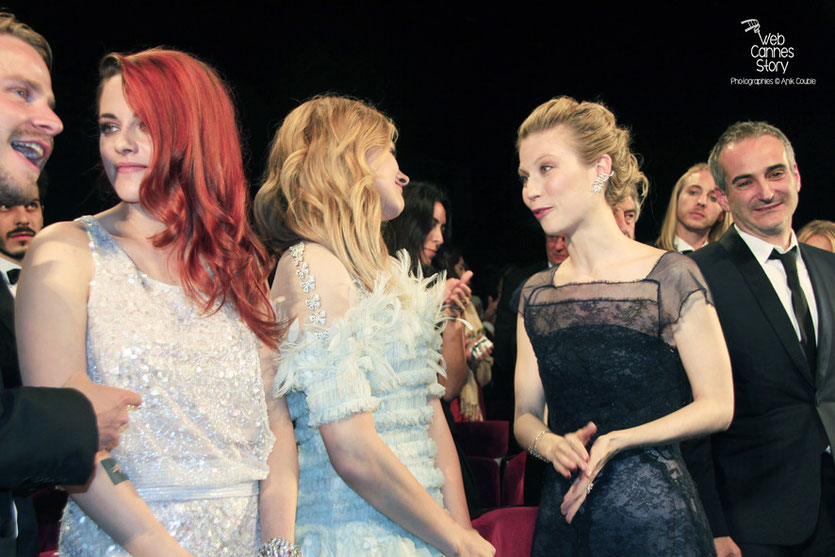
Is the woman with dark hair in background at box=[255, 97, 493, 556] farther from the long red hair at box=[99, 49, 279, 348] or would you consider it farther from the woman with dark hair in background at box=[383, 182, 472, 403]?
the woman with dark hair in background at box=[383, 182, 472, 403]

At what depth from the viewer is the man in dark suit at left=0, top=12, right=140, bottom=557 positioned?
3.74 feet

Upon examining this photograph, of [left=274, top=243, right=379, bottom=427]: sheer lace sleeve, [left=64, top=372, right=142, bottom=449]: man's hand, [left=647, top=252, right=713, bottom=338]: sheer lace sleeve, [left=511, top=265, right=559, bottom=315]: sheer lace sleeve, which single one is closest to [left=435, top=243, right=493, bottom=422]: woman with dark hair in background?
[left=511, top=265, right=559, bottom=315]: sheer lace sleeve

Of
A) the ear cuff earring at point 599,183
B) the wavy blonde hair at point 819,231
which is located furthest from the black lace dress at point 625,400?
the wavy blonde hair at point 819,231

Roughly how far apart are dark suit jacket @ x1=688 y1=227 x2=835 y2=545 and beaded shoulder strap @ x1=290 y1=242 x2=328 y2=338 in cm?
152

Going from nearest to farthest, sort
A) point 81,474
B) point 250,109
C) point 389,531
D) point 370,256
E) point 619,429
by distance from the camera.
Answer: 1. point 81,474
2. point 389,531
3. point 370,256
4. point 619,429
5. point 250,109

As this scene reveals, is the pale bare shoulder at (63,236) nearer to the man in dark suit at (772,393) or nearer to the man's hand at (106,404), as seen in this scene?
the man's hand at (106,404)

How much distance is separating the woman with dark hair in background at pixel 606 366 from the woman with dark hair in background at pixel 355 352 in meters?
0.36

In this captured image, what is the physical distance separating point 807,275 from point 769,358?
1.36 ft

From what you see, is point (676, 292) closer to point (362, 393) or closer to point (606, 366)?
point (606, 366)

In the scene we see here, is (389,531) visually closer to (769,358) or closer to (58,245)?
(58,245)

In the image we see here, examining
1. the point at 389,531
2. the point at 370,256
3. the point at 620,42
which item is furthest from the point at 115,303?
the point at 620,42

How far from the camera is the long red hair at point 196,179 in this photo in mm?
1488

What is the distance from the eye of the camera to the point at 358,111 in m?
1.94

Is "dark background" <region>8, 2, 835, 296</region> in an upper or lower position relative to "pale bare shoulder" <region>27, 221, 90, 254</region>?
upper
